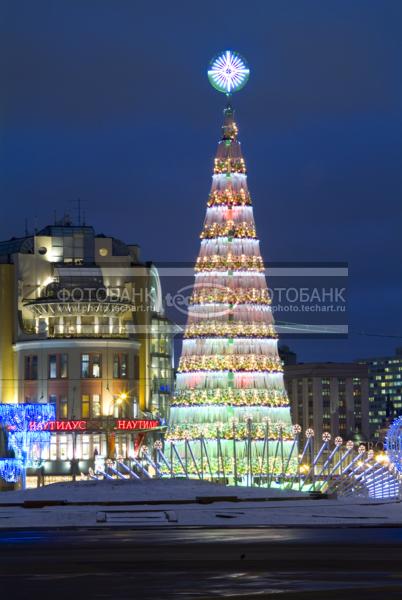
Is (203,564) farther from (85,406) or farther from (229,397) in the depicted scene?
(85,406)

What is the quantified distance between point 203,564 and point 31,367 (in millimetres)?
86738

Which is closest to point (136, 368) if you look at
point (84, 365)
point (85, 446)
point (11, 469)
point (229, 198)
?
point (84, 365)

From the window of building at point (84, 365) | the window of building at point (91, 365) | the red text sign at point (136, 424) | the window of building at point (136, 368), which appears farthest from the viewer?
the window of building at point (136, 368)

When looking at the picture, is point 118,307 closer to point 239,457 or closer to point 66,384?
point 66,384

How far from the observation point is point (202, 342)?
262ft

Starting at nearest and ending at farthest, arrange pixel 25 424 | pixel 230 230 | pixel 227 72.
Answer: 1. pixel 230 230
2. pixel 227 72
3. pixel 25 424

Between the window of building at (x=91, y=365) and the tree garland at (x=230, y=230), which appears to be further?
the window of building at (x=91, y=365)

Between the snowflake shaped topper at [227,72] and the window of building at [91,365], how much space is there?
142ft

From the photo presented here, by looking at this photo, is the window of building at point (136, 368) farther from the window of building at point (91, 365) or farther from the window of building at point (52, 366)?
the window of building at point (52, 366)

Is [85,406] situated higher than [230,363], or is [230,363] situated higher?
[85,406]

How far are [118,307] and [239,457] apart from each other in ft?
146

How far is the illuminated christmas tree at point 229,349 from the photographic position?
259 ft

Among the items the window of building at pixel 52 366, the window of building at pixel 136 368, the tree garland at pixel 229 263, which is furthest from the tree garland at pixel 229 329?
the window of building at pixel 136 368

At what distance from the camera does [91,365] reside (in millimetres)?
121188
